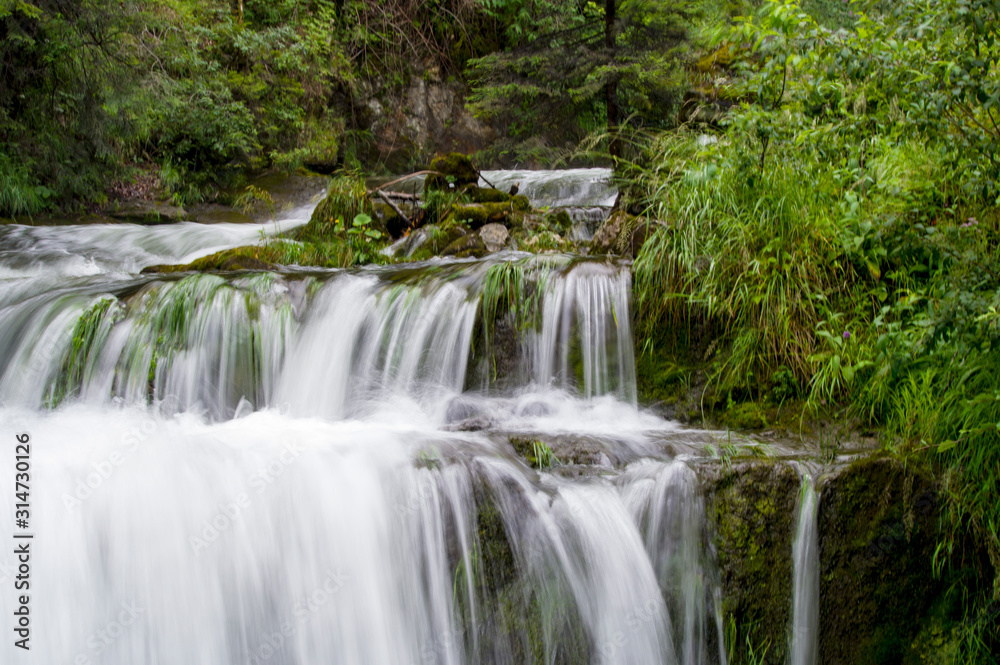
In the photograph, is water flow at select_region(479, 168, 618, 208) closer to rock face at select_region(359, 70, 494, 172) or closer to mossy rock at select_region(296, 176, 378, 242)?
mossy rock at select_region(296, 176, 378, 242)

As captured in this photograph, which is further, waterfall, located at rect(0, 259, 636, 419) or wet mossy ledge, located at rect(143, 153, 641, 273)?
wet mossy ledge, located at rect(143, 153, 641, 273)

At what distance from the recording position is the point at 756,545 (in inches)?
113

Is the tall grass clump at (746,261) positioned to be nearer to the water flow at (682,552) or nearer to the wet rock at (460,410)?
the water flow at (682,552)

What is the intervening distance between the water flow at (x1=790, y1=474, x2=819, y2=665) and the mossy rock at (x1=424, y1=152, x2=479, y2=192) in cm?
642

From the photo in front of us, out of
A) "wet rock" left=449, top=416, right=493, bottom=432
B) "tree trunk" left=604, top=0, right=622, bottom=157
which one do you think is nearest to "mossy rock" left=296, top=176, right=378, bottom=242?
"tree trunk" left=604, top=0, right=622, bottom=157

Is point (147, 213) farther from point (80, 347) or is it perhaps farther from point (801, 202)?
point (801, 202)

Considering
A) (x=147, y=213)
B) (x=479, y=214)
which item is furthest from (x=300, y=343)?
(x=147, y=213)

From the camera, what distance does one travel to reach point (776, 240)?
3.92m

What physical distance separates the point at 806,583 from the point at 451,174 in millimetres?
6743

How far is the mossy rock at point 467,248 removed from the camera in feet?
22.2

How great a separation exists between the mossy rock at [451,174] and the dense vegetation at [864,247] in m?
4.00

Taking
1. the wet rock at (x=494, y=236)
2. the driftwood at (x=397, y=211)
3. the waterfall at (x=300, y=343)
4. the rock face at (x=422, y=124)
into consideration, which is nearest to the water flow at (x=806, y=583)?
the waterfall at (x=300, y=343)

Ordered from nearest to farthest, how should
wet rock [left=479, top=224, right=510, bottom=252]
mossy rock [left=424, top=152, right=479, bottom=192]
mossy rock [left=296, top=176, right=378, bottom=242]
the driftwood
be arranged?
1. wet rock [left=479, top=224, right=510, bottom=252]
2. mossy rock [left=296, top=176, right=378, bottom=242]
3. the driftwood
4. mossy rock [left=424, top=152, right=479, bottom=192]

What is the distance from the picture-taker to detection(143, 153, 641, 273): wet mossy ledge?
22.6ft
